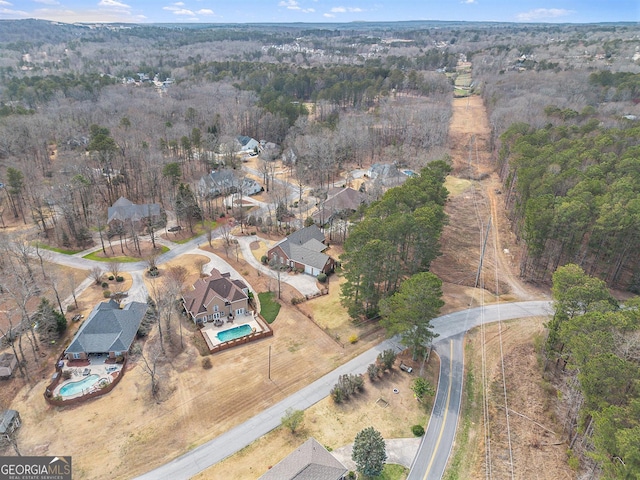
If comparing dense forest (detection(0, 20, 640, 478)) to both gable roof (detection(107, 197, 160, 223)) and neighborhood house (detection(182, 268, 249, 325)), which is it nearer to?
gable roof (detection(107, 197, 160, 223))

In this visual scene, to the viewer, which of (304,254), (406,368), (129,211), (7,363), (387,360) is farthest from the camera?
(129,211)

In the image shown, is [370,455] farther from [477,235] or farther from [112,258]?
[112,258]

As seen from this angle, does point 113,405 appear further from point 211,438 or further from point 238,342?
point 238,342

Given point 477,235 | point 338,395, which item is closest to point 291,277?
point 338,395

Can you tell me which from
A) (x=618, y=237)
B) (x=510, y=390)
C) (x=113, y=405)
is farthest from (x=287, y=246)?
(x=618, y=237)

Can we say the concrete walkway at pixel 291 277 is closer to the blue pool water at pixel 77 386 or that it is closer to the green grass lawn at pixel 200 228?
the green grass lawn at pixel 200 228
